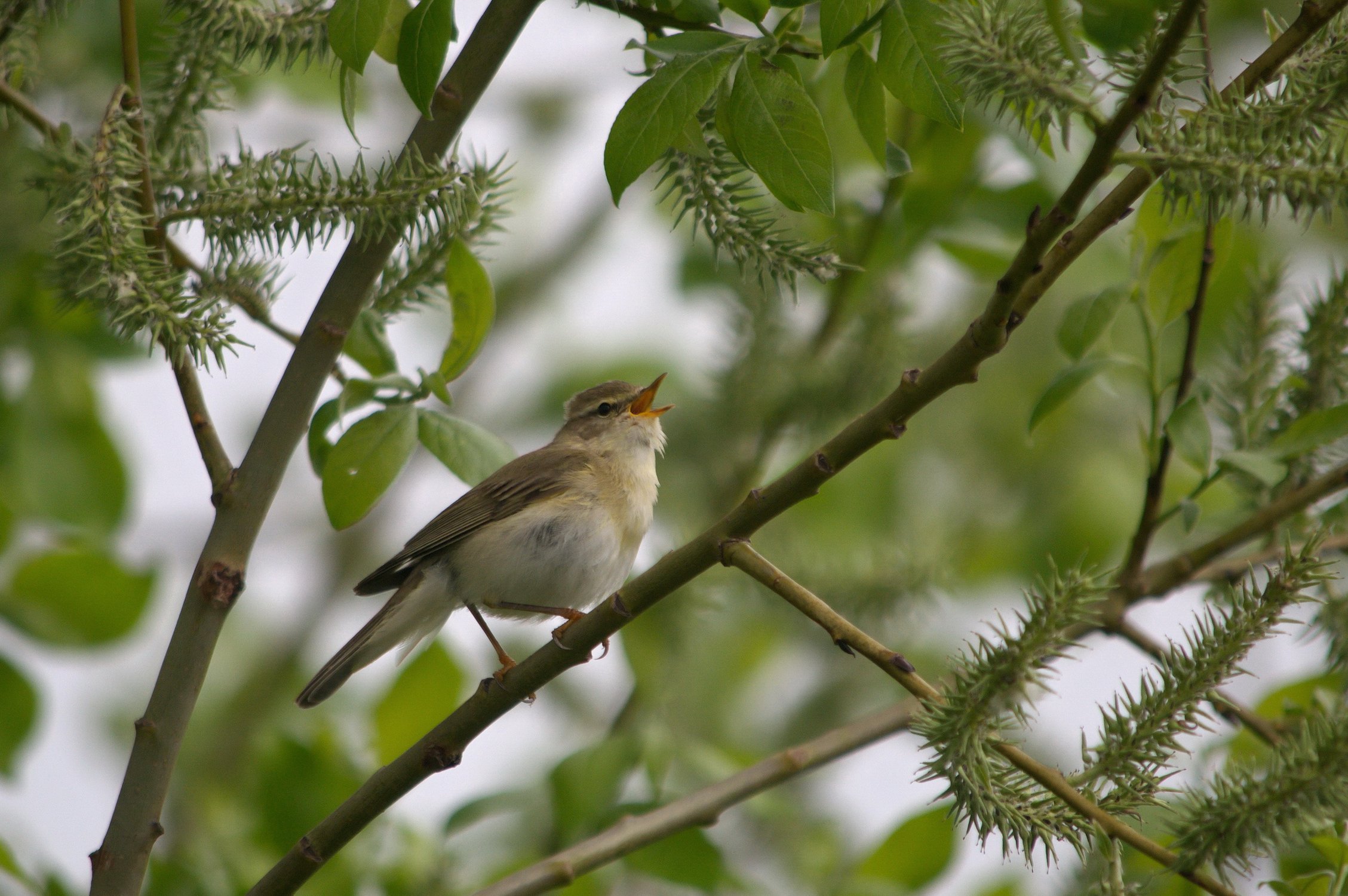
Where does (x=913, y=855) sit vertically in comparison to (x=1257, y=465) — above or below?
below

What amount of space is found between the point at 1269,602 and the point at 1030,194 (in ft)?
6.03

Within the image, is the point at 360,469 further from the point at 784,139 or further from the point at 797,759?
the point at 797,759

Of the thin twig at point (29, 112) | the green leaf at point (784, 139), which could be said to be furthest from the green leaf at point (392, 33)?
the green leaf at point (784, 139)

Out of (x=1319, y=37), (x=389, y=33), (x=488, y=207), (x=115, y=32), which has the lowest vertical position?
(x=1319, y=37)

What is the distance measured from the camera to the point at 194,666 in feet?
6.37

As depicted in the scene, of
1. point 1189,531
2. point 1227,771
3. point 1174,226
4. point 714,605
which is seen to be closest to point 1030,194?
point 1174,226

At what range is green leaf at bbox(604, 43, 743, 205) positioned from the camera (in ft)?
5.37

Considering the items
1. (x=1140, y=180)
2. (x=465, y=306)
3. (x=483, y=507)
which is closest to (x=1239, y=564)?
(x=1140, y=180)

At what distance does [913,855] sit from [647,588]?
162cm

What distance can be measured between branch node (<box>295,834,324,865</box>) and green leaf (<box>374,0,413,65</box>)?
1.38m

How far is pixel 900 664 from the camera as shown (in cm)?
170

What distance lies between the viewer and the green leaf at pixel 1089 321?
229 centimetres

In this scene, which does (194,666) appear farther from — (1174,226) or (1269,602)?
(1174,226)

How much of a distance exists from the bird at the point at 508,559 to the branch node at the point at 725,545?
2046mm
